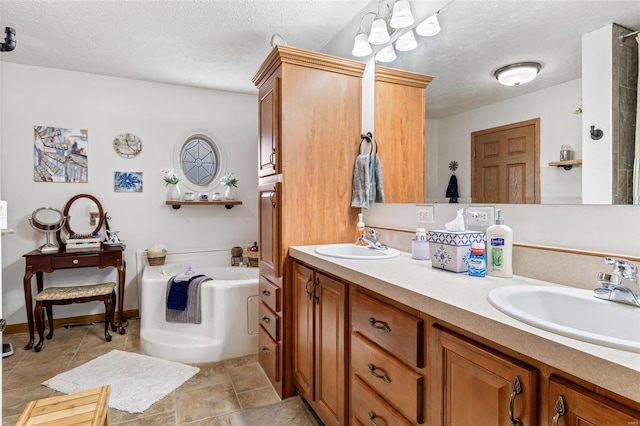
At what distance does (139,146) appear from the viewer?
357 cm

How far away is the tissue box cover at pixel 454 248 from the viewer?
1.32 m

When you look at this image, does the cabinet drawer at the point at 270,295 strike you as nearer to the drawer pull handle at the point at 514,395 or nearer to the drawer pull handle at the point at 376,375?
the drawer pull handle at the point at 376,375

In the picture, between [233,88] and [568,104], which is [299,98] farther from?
[233,88]

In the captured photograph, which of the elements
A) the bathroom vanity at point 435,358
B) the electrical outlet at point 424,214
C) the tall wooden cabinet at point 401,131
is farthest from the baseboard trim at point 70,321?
the electrical outlet at point 424,214

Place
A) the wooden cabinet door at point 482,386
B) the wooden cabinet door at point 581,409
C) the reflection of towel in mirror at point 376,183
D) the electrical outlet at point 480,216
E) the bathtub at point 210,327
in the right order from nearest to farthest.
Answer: the wooden cabinet door at point 581,409 < the wooden cabinet door at point 482,386 < the electrical outlet at point 480,216 < the reflection of towel in mirror at point 376,183 < the bathtub at point 210,327

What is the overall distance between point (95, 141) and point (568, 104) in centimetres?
383

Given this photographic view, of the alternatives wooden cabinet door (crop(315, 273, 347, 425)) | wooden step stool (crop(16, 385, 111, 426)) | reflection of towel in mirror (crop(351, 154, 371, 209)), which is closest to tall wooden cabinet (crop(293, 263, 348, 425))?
wooden cabinet door (crop(315, 273, 347, 425))

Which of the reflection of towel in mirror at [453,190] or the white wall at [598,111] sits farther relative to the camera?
the reflection of towel in mirror at [453,190]

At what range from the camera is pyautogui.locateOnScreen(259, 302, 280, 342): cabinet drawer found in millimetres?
2114

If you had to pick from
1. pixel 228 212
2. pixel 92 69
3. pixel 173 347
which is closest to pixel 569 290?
pixel 173 347

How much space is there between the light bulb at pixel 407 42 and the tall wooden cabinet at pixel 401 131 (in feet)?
0.42

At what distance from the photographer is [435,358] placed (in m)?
0.98

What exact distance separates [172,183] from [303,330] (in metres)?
2.46

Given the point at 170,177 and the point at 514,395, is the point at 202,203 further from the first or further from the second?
the point at 514,395
